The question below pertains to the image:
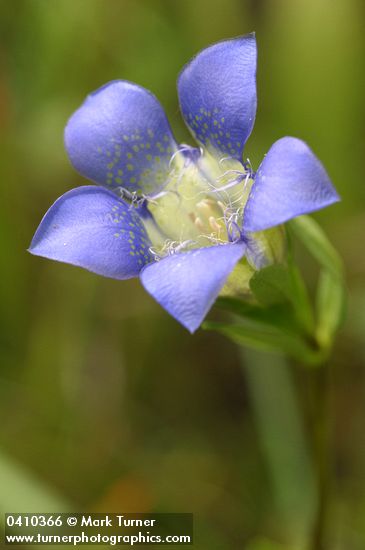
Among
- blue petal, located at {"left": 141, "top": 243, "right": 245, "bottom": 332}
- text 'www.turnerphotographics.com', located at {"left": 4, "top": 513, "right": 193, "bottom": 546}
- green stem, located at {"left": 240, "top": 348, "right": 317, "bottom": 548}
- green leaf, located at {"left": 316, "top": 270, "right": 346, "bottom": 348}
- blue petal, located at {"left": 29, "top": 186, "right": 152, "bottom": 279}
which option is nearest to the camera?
blue petal, located at {"left": 141, "top": 243, "right": 245, "bottom": 332}

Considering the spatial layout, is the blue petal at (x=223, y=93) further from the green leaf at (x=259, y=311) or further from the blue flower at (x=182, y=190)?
the green leaf at (x=259, y=311)

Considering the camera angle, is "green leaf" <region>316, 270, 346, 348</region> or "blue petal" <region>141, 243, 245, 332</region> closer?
"blue petal" <region>141, 243, 245, 332</region>

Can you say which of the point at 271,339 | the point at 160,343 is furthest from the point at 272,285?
the point at 160,343

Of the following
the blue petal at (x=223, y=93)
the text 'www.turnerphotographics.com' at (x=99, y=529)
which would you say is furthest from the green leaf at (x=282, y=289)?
the text 'www.turnerphotographics.com' at (x=99, y=529)

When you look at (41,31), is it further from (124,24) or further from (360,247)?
(360,247)

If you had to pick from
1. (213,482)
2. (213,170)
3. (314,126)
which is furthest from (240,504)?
(314,126)

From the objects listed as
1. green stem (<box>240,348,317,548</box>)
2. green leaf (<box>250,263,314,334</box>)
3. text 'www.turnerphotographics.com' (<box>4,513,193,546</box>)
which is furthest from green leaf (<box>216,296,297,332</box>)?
text 'www.turnerphotographics.com' (<box>4,513,193,546</box>)

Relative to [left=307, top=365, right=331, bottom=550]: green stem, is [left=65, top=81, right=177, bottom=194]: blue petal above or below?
above

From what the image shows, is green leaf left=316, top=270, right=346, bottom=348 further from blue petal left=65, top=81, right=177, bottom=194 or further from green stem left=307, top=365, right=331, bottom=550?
blue petal left=65, top=81, right=177, bottom=194
